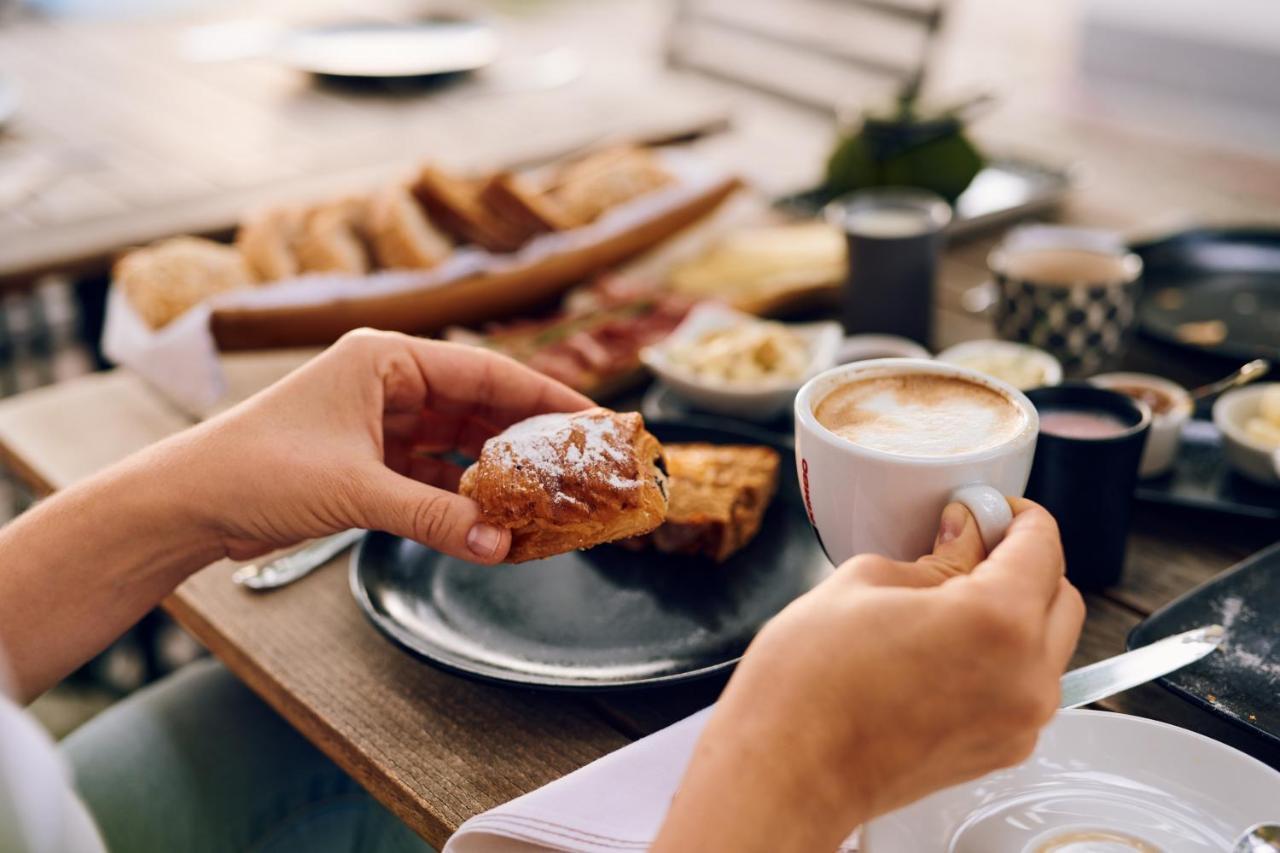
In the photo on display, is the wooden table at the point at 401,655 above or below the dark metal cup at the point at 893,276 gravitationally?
below

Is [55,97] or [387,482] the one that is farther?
[55,97]

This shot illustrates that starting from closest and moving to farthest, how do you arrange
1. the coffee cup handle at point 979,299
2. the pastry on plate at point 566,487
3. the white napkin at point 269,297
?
the pastry on plate at point 566,487
the white napkin at point 269,297
the coffee cup handle at point 979,299

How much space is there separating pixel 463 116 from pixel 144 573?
1896mm

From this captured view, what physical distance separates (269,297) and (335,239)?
0.57 feet

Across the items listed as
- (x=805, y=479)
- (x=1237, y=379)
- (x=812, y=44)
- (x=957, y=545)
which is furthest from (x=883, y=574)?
(x=812, y=44)

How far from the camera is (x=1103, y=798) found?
816mm

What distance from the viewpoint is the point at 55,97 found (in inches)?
111

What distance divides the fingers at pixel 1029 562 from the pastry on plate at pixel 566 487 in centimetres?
34

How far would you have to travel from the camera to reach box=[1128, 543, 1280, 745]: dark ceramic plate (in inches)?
36.2

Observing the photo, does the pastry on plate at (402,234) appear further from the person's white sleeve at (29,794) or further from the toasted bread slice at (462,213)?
the person's white sleeve at (29,794)

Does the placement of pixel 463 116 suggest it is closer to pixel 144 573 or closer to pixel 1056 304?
pixel 1056 304

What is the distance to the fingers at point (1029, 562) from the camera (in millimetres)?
720

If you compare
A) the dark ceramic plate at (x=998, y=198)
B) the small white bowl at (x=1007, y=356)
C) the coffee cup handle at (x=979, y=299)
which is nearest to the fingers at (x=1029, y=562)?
the small white bowl at (x=1007, y=356)

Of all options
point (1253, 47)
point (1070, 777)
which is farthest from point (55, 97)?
point (1253, 47)
